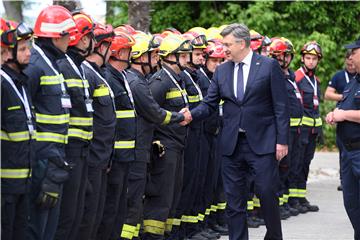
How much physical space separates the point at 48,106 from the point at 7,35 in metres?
0.85

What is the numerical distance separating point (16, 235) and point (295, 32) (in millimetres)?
17513

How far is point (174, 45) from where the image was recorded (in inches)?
411

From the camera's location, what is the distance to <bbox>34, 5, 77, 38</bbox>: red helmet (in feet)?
24.6

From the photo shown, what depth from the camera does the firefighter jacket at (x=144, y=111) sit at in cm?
934

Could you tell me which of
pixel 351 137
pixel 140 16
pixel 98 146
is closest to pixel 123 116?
pixel 98 146

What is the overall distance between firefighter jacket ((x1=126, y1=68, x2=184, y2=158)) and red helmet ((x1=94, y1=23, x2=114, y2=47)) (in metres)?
0.91

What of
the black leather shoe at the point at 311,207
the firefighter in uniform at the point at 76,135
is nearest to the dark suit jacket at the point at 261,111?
the firefighter in uniform at the point at 76,135

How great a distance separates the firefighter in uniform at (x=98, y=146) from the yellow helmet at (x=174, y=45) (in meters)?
1.98

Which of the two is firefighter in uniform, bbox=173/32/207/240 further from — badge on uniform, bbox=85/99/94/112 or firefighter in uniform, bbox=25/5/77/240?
firefighter in uniform, bbox=25/5/77/240

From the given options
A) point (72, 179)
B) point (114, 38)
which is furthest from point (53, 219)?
point (114, 38)

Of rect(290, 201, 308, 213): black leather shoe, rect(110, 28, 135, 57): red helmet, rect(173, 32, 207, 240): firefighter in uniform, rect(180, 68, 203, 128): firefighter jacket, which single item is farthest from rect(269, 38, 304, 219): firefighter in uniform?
rect(110, 28, 135, 57): red helmet

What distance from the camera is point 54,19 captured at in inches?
296

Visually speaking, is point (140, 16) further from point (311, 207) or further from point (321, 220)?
point (321, 220)

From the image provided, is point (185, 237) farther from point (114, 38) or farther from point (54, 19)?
point (54, 19)
